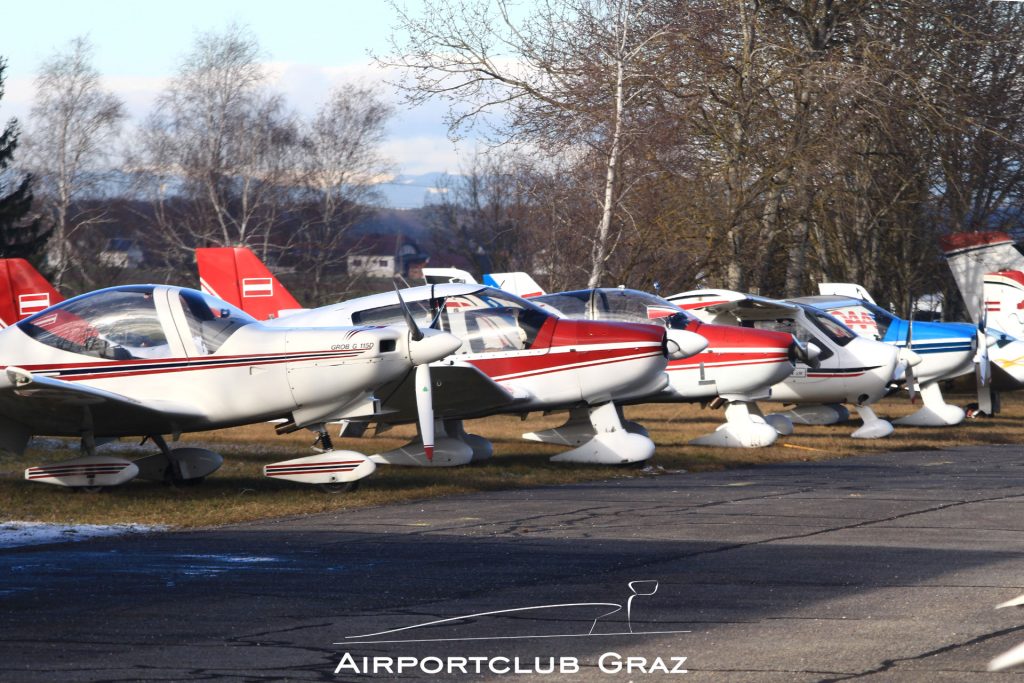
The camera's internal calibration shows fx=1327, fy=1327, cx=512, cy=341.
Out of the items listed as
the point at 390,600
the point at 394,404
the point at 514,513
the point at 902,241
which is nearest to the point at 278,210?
the point at 902,241

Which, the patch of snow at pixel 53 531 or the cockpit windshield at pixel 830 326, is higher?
the cockpit windshield at pixel 830 326

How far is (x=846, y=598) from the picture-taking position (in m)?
6.87

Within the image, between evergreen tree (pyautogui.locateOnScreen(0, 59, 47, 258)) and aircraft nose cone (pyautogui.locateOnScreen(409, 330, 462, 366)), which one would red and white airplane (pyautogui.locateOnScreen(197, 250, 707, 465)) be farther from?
evergreen tree (pyautogui.locateOnScreen(0, 59, 47, 258))

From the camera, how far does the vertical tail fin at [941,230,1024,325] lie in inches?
1212

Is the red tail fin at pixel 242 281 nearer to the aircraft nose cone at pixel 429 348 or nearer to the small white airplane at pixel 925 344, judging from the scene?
the aircraft nose cone at pixel 429 348

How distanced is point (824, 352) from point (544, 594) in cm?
1385

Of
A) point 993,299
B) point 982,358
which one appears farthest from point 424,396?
point 993,299

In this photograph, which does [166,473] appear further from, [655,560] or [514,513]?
[655,560]

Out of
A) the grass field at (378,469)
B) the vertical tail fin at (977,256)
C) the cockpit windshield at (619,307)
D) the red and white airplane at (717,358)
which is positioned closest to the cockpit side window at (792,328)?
the grass field at (378,469)

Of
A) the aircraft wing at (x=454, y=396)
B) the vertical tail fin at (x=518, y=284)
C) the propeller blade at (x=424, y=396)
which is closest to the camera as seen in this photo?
the propeller blade at (x=424, y=396)

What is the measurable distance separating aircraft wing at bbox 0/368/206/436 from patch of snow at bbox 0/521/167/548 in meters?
1.15

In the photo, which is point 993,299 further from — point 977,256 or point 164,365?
point 164,365

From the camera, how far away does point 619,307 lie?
1766 cm

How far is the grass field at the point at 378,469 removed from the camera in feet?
36.3
